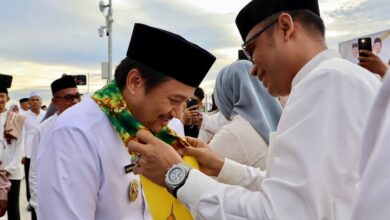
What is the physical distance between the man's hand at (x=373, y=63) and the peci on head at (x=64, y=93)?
336 cm

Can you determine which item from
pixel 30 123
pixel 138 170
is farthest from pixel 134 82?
pixel 30 123

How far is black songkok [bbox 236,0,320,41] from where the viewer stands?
185cm

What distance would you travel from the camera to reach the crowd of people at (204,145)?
4.49 ft

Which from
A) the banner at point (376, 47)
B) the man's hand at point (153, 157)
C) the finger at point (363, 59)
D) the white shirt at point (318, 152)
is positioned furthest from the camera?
the banner at point (376, 47)

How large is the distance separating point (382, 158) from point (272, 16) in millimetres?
1360

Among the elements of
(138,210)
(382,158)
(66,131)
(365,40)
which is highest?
(382,158)

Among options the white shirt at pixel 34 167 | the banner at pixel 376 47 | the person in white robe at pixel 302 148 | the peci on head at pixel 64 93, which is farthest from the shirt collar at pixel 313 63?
the peci on head at pixel 64 93

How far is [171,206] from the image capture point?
6.16ft

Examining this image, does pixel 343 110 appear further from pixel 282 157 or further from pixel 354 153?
pixel 282 157

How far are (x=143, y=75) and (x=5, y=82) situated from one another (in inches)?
168

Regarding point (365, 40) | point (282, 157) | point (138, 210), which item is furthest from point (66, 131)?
point (365, 40)

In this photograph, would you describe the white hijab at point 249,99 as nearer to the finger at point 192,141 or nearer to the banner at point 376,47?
the finger at point 192,141

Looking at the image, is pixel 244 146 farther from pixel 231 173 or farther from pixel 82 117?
pixel 82 117

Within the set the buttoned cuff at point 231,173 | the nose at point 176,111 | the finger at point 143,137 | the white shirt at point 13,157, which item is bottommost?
the white shirt at point 13,157
